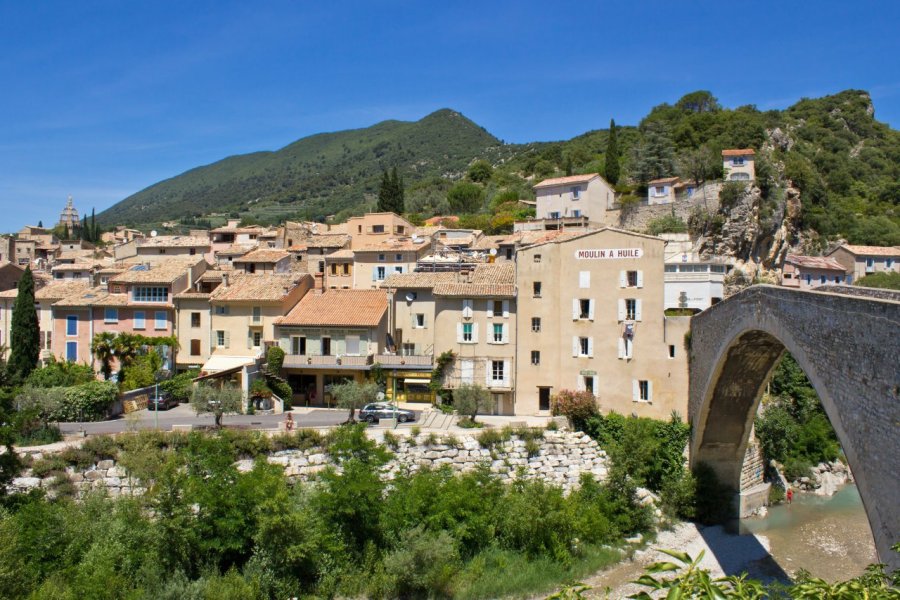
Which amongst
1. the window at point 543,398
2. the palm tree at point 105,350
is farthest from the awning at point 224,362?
the window at point 543,398

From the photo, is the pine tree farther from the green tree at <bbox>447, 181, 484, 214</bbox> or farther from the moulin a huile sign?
the green tree at <bbox>447, 181, 484, 214</bbox>

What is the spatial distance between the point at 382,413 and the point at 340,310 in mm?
7750

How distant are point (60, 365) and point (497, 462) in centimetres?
2465

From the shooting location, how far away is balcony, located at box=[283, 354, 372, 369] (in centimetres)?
3372

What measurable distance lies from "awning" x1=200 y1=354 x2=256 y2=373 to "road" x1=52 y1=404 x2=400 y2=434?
2462mm

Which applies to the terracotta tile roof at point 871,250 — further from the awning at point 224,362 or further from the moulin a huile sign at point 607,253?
the awning at point 224,362

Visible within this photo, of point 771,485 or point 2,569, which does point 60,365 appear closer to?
point 2,569

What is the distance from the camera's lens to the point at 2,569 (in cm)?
1780

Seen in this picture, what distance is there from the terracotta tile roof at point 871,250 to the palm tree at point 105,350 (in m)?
56.2

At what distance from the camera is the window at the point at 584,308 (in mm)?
31844

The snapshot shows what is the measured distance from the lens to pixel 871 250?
5725cm

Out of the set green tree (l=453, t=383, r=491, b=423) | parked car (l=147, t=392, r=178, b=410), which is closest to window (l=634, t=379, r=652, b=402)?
green tree (l=453, t=383, r=491, b=423)

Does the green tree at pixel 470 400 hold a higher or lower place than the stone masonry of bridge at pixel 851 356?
lower

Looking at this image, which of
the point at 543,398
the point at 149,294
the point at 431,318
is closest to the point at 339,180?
the point at 149,294
